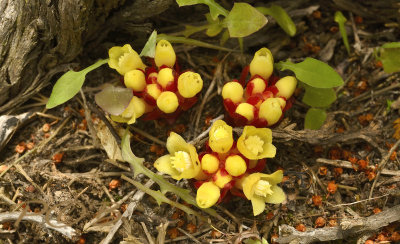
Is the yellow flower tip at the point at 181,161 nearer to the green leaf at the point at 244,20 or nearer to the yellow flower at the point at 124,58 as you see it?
the yellow flower at the point at 124,58

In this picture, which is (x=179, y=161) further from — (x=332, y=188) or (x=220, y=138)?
(x=332, y=188)

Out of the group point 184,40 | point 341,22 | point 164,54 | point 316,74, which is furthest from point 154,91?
point 341,22

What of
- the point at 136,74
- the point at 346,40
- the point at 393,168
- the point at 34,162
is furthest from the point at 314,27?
the point at 34,162

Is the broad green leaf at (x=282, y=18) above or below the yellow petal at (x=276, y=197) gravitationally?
above

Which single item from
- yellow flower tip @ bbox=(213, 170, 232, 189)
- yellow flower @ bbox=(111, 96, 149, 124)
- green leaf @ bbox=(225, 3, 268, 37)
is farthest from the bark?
yellow flower tip @ bbox=(213, 170, 232, 189)

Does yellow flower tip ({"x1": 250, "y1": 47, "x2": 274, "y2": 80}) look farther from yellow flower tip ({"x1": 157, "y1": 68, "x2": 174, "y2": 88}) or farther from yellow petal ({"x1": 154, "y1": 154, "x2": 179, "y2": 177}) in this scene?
yellow petal ({"x1": 154, "y1": 154, "x2": 179, "y2": 177})

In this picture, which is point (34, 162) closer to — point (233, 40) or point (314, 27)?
point (233, 40)

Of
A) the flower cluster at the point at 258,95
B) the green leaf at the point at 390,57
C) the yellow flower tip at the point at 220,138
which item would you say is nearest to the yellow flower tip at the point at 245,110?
the flower cluster at the point at 258,95

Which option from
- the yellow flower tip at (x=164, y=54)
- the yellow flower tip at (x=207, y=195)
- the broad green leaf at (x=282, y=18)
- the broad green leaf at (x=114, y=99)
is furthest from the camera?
the broad green leaf at (x=282, y=18)
